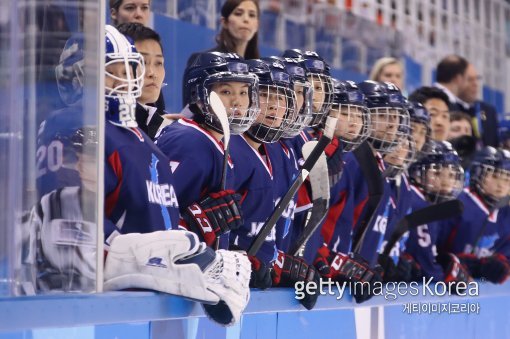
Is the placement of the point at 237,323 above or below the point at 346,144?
below

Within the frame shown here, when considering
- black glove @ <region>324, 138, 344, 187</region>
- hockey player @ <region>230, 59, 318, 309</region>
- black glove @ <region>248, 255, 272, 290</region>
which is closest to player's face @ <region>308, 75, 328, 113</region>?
black glove @ <region>324, 138, 344, 187</region>

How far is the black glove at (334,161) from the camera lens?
4.13 meters

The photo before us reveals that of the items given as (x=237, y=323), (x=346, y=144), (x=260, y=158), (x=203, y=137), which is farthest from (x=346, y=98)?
(x=237, y=323)

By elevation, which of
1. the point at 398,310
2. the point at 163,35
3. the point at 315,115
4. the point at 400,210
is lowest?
the point at 398,310

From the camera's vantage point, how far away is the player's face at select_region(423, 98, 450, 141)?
236 inches

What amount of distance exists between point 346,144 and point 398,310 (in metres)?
0.60

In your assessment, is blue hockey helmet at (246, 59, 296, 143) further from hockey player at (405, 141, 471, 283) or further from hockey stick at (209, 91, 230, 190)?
hockey player at (405, 141, 471, 283)

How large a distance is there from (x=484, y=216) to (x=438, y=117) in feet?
1.82

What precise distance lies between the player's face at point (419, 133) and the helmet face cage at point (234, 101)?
159 centimetres

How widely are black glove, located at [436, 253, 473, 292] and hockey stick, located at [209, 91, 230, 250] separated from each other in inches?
79.2

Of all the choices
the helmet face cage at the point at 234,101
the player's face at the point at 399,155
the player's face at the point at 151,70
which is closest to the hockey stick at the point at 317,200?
the helmet face cage at the point at 234,101

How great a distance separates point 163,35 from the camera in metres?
4.99

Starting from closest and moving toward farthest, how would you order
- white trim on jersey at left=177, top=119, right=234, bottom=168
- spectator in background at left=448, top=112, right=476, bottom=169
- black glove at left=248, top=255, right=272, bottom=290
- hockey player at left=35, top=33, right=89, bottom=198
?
hockey player at left=35, top=33, right=89, bottom=198 → black glove at left=248, top=255, right=272, bottom=290 → white trim on jersey at left=177, top=119, right=234, bottom=168 → spectator in background at left=448, top=112, right=476, bottom=169

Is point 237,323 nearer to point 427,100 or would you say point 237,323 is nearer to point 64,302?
point 64,302
